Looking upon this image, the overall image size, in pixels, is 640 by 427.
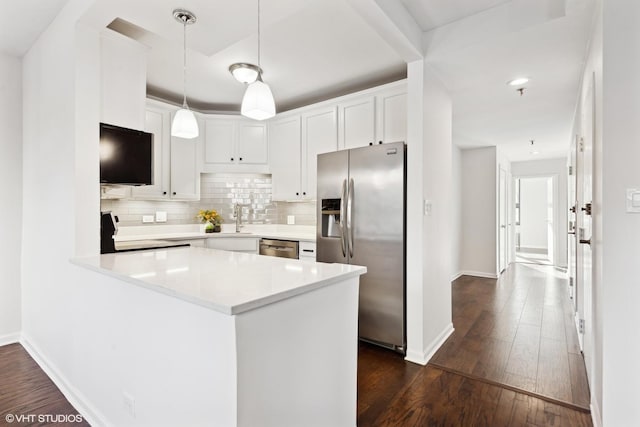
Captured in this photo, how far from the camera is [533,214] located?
1002 cm

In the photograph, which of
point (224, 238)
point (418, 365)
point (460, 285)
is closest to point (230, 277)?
point (418, 365)

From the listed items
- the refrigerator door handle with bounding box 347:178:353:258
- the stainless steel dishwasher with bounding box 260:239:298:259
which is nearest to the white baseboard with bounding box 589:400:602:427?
the refrigerator door handle with bounding box 347:178:353:258

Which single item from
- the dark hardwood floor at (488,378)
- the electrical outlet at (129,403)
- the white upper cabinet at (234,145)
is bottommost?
the dark hardwood floor at (488,378)

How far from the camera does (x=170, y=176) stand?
3.76 meters

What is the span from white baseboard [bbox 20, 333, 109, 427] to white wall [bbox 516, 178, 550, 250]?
10.7m

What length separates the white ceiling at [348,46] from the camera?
2008mm

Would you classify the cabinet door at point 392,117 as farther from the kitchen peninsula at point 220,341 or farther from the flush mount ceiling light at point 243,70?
the kitchen peninsula at point 220,341

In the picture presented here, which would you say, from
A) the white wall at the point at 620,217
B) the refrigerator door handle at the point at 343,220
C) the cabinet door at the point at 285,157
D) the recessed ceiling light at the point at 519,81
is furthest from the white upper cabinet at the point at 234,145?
the white wall at the point at 620,217

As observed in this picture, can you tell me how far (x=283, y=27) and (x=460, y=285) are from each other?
4461mm

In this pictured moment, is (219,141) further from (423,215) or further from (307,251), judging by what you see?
(423,215)

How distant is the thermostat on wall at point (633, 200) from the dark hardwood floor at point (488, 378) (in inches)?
48.7

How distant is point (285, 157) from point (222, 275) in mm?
2848

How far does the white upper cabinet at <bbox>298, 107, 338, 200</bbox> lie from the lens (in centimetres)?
365

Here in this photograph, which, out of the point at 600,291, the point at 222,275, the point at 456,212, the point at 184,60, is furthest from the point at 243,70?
the point at 456,212
